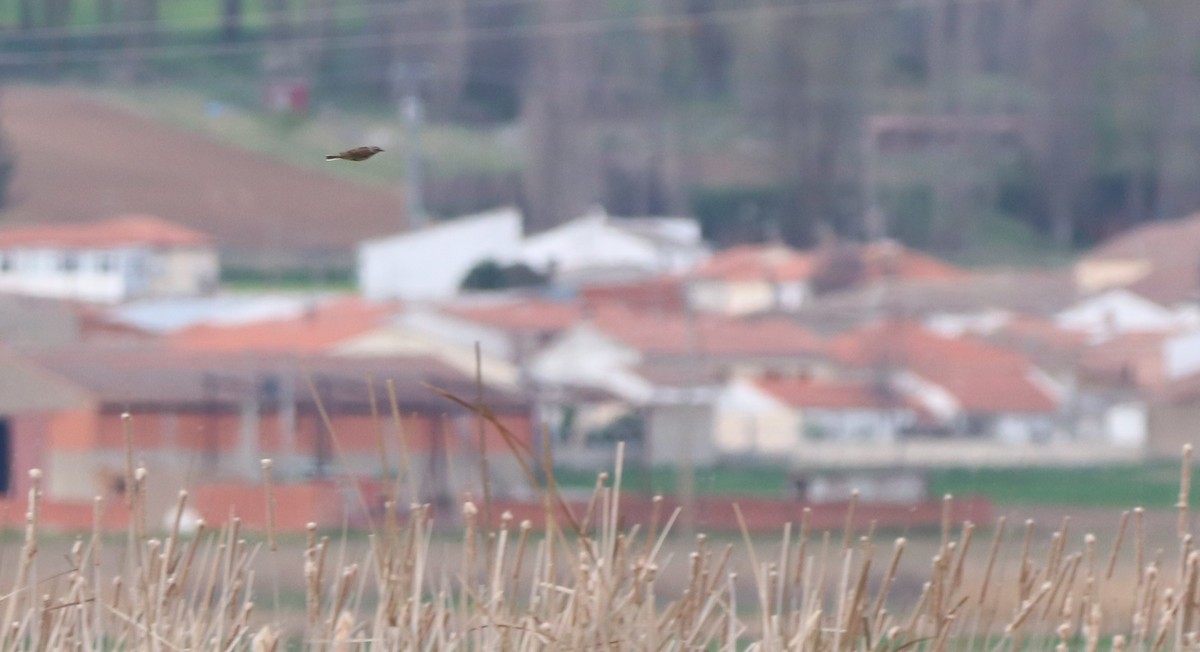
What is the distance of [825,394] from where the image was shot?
1642 cm

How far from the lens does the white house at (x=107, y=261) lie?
56.9 feet

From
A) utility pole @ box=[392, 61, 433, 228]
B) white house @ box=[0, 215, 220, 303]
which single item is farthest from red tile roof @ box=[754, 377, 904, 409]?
white house @ box=[0, 215, 220, 303]

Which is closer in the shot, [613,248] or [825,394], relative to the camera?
[825,394]

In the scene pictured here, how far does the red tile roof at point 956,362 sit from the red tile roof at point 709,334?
397 millimetres

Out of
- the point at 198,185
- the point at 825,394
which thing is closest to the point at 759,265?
the point at 825,394

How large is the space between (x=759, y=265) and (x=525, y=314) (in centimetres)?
292

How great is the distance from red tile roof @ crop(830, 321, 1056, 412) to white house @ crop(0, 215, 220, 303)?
610cm

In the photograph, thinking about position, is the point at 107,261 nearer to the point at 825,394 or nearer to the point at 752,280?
the point at 752,280

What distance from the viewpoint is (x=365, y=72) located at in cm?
1992

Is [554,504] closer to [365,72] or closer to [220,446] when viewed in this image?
[220,446]

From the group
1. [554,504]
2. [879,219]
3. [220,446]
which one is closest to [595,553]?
[554,504]

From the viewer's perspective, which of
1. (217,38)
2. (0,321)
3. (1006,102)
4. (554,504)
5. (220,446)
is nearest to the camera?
(554,504)

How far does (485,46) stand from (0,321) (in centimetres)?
659

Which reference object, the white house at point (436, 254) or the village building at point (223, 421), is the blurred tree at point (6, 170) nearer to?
the white house at point (436, 254)
